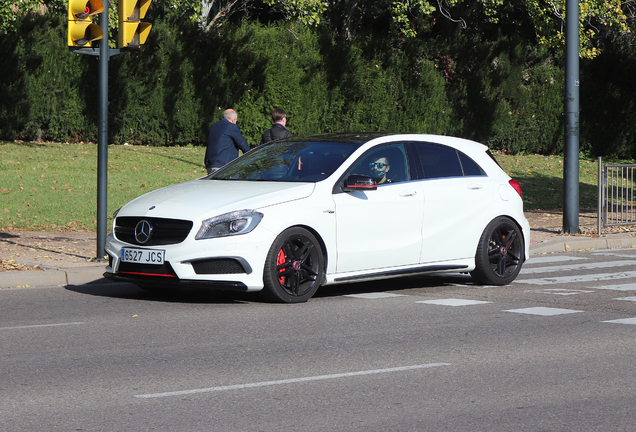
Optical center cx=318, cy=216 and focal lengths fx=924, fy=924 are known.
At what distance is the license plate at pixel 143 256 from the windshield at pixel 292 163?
153 centimetres

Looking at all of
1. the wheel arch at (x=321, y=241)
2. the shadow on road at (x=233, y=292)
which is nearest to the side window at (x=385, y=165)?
the wheel arch at (x=321, y=241)

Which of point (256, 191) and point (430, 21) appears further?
point (430, 21)

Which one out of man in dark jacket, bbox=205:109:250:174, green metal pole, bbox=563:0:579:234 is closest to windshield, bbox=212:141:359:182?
man in dark jacket, bbox=205:109:250:174

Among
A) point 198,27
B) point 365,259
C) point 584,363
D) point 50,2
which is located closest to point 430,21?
point 198,27

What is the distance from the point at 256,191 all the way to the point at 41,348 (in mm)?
2812

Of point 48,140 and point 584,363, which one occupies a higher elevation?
point 48,140

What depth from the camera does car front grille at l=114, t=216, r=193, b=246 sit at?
336 inches

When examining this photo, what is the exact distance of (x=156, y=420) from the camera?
16.1ft

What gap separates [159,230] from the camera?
867 centimetres

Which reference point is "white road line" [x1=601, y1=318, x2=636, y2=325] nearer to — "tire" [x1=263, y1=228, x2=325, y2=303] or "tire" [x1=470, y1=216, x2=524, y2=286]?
"tire" [x1=470, y1=216, x2=524, y2=286]

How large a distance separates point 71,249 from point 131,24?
3.30 m

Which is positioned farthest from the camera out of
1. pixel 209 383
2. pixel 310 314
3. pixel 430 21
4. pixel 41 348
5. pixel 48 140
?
pixel 430 21

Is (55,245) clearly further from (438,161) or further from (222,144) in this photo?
(438,161)

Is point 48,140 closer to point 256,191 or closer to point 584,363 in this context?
point 256,191
